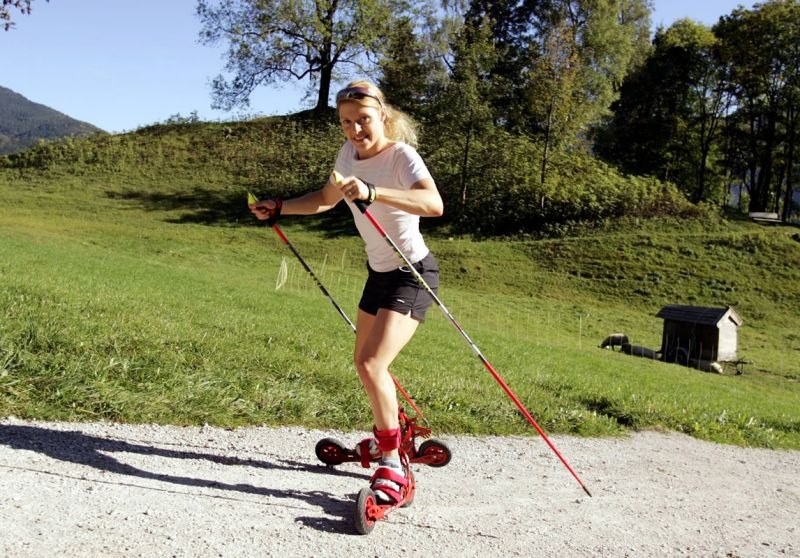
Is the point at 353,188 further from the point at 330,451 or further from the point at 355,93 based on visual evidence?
the point at 330,451

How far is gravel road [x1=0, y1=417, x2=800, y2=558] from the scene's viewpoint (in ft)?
11.7

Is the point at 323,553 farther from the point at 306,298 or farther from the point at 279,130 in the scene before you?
the point at 279,130

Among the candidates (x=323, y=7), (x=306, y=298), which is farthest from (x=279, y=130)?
(x=306, y=298)

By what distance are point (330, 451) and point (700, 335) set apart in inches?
723

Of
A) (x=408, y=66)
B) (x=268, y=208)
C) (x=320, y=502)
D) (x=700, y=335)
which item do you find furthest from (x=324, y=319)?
(x=408, y=66)

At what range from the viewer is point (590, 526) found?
4461 mm

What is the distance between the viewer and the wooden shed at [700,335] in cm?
2078

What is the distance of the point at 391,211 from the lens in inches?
179

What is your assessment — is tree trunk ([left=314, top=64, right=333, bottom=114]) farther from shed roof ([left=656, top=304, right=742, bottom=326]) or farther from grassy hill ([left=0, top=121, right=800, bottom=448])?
shed roof ([left=656, top=304, right=742, bottom=326])

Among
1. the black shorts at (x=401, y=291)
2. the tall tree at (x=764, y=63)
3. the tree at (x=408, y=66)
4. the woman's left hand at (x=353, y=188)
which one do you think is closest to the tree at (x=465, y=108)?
the tree at (x=408, y=66)

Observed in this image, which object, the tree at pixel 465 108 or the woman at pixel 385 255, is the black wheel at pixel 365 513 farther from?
the tree at pixel 465 108

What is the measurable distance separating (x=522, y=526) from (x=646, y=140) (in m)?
48.0

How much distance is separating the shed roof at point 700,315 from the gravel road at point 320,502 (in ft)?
51.1

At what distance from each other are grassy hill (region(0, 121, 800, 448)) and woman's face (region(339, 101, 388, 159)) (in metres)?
2.42
